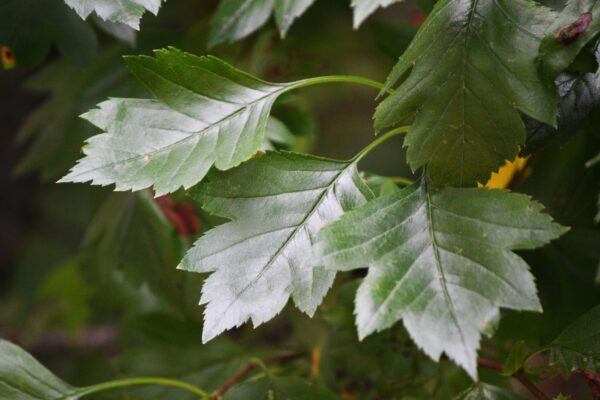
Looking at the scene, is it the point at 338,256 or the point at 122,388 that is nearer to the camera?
the point at 338,256

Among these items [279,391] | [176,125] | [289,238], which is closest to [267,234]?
[289,238]

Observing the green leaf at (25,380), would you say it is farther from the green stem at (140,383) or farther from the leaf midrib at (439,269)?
the leaf midrib at (439,269)

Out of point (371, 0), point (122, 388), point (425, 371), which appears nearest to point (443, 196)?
point (371, 0)

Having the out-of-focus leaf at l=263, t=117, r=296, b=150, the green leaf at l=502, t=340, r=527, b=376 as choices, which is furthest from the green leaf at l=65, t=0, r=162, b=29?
the green leaf at l=502, t=340, r=527, b=376

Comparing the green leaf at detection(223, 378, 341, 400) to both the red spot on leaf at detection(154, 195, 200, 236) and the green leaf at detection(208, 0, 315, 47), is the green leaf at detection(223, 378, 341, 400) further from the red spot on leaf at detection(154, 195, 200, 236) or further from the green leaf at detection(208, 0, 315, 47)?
the green leaf at detection(208, 0, 315, 47)

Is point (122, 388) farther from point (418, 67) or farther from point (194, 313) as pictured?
point (418, 67)

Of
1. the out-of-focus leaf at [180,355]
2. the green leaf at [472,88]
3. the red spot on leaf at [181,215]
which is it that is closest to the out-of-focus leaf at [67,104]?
the red spot on leaf at [181,215]
